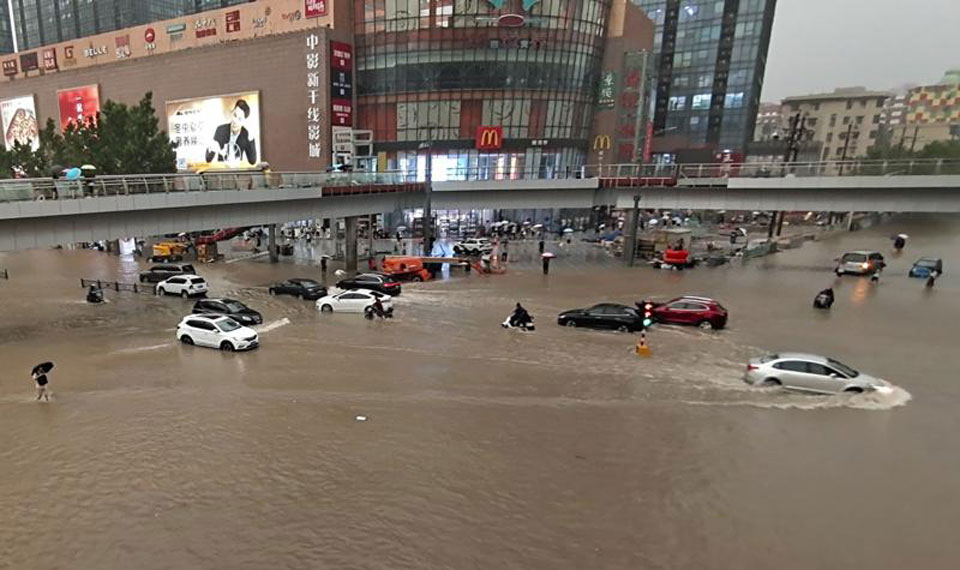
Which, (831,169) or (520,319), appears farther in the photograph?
(831,169)

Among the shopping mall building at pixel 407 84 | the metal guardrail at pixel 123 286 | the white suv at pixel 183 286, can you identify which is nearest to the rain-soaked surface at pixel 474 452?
the white suv at pixel 183 286

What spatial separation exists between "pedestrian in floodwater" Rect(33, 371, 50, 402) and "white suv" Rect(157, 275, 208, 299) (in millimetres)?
16515

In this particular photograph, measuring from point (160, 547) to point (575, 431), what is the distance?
9.43 m

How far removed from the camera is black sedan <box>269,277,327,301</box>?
99.2 ft

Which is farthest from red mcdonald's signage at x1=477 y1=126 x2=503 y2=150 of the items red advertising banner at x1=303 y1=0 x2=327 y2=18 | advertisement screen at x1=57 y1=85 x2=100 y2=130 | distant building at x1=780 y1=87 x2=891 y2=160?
distant building at x1=780 y1=87 x2=891 y2=160

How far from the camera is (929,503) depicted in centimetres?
1079

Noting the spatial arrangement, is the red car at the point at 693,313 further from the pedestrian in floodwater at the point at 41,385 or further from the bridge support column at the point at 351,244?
Result: the bridge support column at the point at 351,244

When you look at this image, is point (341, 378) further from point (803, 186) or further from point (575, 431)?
point (803, 186)

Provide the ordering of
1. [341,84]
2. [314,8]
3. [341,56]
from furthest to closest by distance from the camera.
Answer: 1. [341,84]
2. [341,56]
3. [314,8]

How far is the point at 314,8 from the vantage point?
60250mm

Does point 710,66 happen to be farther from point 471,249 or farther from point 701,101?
point 471,249

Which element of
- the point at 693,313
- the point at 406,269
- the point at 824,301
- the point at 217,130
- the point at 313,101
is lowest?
the point at 406,269

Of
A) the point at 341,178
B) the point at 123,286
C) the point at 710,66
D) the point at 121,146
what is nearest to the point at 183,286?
the point at 123,286

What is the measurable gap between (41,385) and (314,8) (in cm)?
5669
